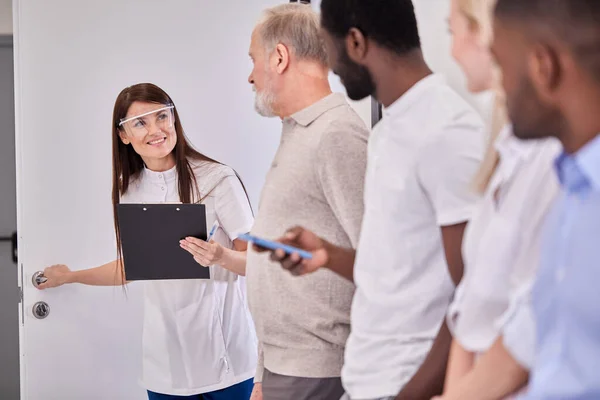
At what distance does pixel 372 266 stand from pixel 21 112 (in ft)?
5.58

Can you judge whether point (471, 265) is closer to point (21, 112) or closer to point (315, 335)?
point (315, 335)

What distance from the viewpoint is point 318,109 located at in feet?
5.54

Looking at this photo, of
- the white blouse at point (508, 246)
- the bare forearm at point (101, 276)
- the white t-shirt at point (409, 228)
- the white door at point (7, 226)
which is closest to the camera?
the white blouse at point (508, 246)

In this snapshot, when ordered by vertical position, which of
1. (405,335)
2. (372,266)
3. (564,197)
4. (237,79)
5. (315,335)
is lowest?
(315,335)

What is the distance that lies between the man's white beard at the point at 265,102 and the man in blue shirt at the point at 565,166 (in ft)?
3.36

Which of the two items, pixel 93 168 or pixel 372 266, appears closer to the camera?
pixel 372 266

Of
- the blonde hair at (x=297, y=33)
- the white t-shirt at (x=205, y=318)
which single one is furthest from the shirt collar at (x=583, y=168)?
the white t-shirt at (x=205, y=318)

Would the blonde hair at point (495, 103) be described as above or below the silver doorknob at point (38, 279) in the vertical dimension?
above

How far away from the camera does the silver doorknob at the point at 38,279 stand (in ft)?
8.50

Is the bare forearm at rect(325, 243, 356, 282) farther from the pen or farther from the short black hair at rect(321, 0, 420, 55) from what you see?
the pen

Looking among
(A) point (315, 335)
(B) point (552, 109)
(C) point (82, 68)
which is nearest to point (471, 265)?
(B) point (552, 109)

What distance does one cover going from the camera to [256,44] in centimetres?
183

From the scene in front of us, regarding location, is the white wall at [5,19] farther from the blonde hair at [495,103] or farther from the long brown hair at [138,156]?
the blonde hair at [495,103]

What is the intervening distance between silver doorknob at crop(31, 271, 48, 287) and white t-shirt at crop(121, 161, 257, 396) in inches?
15.6
